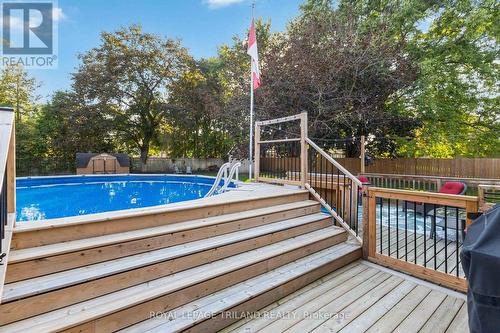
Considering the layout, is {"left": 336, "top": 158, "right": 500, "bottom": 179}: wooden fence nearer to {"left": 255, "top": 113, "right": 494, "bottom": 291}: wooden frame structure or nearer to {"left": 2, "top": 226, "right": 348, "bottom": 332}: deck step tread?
{"left": 255, "top": 113, "right": 494, "bottom": 291}: wooden frame structure

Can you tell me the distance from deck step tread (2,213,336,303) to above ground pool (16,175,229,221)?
16.8ft

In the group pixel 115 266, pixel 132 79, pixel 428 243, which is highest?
pixel 132 79

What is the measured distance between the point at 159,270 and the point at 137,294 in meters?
0.29

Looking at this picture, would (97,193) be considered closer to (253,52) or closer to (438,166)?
(253,52)

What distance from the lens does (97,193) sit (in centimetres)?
976

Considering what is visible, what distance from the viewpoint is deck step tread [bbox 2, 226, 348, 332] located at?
1663 mm

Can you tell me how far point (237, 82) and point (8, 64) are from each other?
583 inches

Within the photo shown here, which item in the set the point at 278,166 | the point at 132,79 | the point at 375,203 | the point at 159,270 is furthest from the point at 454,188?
the point at 132,79

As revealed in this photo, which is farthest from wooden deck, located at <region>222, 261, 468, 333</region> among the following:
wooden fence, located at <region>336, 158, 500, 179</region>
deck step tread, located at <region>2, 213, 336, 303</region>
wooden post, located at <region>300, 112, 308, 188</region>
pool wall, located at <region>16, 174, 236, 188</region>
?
pool wall, located at <region>16, 174, 236, 188</region>

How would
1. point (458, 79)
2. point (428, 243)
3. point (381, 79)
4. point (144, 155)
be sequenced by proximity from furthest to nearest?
1. point (144, 155)
2. point (458, 79)
3. point (381, 79)
4. point (428, 243)

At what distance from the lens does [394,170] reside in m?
10.4

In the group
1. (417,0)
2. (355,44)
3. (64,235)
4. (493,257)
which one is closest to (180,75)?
(355,44)

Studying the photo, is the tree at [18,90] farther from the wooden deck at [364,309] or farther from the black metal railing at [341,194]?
the wooden deck at [364,309]

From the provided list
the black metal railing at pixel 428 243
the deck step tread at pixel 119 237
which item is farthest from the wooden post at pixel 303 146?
the black metal railing at pixel 428 243
